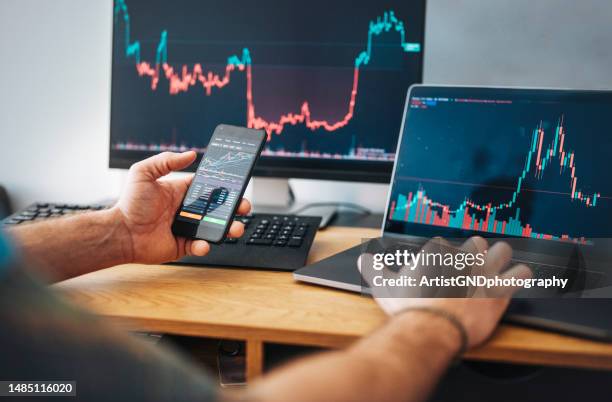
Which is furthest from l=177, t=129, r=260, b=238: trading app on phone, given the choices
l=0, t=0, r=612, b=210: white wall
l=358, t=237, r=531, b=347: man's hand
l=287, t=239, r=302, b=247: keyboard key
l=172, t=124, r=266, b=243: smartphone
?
l=0, t=0, r=612, b=210: white wall

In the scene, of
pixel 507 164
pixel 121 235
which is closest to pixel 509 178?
pixel 507 164

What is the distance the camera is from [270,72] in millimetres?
1133

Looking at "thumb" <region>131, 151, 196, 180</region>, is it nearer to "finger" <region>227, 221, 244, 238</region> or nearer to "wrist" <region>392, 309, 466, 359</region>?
"finger" <region>227, 221, 244, 238</region>

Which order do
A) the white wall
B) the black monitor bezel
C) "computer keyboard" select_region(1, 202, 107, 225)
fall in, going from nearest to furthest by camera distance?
the black monitor bezel
"computer keyboard" select_region(1, 202, 107, 225)
the white wall

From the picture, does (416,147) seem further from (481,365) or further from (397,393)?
(397,393)

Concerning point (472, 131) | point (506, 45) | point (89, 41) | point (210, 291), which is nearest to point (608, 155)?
point (472, 131)

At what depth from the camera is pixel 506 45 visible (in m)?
1.23

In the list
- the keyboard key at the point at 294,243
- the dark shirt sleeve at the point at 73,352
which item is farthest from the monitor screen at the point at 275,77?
A: the dark shirt sleeve at the point at 73,352

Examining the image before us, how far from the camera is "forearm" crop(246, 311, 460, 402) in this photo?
1.36ft

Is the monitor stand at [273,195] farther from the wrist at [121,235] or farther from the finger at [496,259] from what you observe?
the finger at [496,259]

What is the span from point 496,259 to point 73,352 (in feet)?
1.68

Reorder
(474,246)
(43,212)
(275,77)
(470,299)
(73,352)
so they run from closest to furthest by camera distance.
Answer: (73,352), (470,299), (474,246), (43,212), (275,77)

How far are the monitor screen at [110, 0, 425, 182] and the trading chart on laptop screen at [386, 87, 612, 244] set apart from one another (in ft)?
0.55

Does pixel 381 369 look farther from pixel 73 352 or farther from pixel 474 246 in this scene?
pixel 474 246
